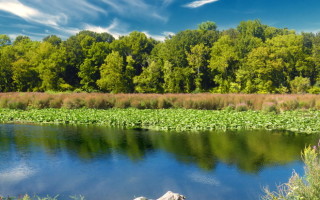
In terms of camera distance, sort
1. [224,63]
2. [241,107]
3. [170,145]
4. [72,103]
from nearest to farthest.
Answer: [170,145], [241,107], [72,103], [224,63]

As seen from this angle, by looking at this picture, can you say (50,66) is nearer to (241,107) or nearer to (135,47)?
(135,47)

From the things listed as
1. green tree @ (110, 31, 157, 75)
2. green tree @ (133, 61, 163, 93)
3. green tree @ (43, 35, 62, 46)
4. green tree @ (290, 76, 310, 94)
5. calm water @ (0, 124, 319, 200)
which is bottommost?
calm water @ (0, 124, 319, 200)

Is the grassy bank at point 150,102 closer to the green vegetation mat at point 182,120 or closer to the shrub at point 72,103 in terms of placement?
the shrub at point 72,103

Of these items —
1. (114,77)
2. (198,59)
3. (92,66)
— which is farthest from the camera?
(92,66)

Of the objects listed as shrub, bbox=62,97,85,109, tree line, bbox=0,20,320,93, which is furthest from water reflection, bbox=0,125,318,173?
tree line, bbox=0,20,320,93

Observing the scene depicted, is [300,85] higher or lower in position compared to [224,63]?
lower

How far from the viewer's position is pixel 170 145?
1027 centimetres

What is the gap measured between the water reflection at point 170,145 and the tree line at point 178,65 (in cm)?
2746

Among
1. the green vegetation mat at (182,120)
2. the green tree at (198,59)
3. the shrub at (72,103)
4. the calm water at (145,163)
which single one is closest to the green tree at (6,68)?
the green tree at (198,59)

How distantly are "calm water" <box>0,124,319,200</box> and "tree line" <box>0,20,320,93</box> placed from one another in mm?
28683

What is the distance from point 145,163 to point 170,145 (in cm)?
225

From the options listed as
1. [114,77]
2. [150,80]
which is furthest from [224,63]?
[114,77]

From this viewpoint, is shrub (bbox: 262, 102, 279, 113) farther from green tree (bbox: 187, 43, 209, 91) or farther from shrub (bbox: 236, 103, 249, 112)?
green tree (bbox: 187, 43, 209, 91)

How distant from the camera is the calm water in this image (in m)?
6.31
